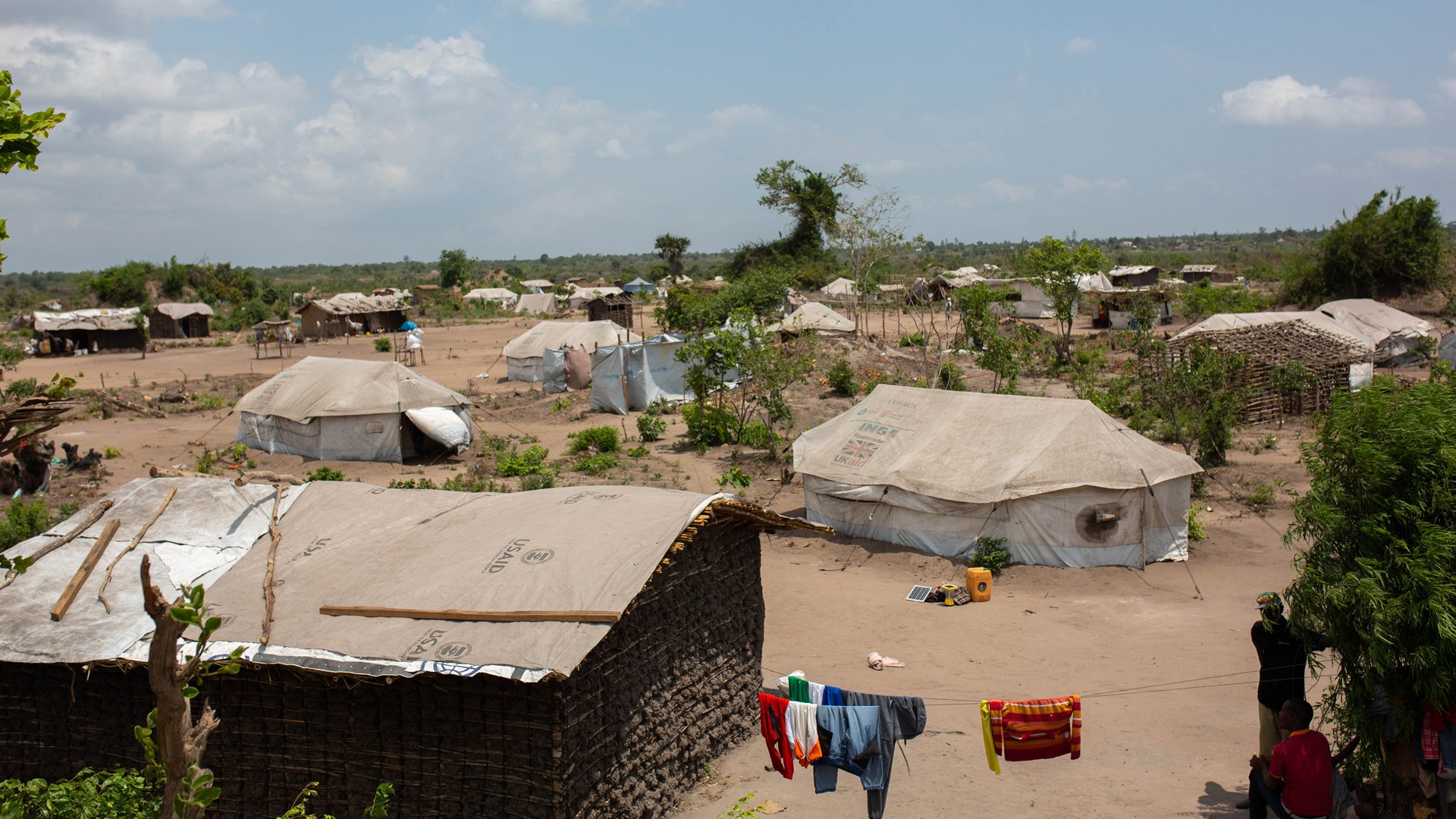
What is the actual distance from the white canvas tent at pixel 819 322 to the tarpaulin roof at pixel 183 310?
108 ft

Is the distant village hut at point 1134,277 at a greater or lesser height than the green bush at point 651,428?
greater

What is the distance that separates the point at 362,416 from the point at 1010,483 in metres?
14.6

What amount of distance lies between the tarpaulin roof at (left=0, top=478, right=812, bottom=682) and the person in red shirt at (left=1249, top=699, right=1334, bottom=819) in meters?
4.57

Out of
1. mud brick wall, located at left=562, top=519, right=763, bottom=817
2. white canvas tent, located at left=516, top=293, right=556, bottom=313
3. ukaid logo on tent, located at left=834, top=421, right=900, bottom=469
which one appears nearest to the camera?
mud brick wall, located at left=562, top=519, right=763, bottom=817

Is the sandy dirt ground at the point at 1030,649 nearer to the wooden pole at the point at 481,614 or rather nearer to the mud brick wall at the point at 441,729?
the mud brick wall at the point at 441,729

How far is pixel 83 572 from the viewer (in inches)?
336

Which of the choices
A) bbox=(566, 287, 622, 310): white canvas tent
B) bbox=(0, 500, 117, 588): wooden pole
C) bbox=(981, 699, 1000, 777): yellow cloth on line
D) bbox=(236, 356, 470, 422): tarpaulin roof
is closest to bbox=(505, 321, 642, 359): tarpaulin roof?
bbox=(236, 356, 470, 422): tarpaulin roof

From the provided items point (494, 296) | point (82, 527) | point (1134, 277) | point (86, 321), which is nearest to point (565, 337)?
point (82, 527)

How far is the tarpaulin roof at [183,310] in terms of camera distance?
172 feet

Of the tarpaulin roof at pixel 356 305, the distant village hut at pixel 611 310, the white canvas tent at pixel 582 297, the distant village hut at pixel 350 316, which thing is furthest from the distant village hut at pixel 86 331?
the white canvas tent at pixel 582 297

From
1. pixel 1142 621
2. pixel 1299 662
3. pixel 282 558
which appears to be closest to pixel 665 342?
pixel 1142 621

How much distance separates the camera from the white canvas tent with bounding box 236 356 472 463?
73.6 feet

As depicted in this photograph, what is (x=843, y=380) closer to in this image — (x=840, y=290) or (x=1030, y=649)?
(x=1030, y=649)

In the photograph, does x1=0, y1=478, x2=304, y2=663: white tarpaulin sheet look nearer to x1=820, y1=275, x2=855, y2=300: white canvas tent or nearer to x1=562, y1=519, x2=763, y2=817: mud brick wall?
x1=562, y1=519, x2=763, y2=817: mud brick wall
